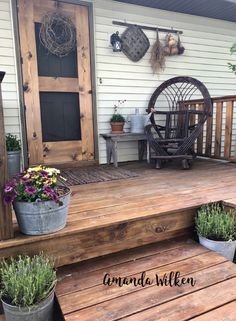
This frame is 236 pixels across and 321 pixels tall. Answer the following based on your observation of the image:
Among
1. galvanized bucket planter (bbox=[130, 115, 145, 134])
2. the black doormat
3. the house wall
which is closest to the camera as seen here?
the black doormat

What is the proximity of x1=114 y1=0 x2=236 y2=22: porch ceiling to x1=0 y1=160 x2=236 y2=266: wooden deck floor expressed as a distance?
2.69 m

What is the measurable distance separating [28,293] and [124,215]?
0.80 m

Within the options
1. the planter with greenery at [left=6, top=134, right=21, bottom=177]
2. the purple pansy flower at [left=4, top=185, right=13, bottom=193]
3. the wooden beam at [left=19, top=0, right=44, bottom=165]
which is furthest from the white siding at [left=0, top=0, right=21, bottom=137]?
the purple pansy flower at [left=4, top=185, right=13, bottom=193]

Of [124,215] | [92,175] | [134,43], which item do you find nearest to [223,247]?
[124,215]

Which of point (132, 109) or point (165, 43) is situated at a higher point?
point (165, 43)

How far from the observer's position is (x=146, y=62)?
4125 millimetres

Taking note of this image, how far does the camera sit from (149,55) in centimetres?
414

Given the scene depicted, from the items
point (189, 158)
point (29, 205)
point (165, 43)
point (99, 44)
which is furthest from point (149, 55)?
point (29, 205)

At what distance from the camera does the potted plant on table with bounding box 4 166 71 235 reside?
4.86 feet

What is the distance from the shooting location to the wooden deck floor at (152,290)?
1.29 metres

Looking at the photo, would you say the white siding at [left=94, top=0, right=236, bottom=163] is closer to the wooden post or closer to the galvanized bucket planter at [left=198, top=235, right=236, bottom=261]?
the galvanized bucket planter at [left=198, top=235, right=236, bottom=261]

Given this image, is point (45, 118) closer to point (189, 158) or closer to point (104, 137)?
point (104, 137)

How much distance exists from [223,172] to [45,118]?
2.35 metres

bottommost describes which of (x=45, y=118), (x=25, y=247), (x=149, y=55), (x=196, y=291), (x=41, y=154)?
(x=196, y=291)
